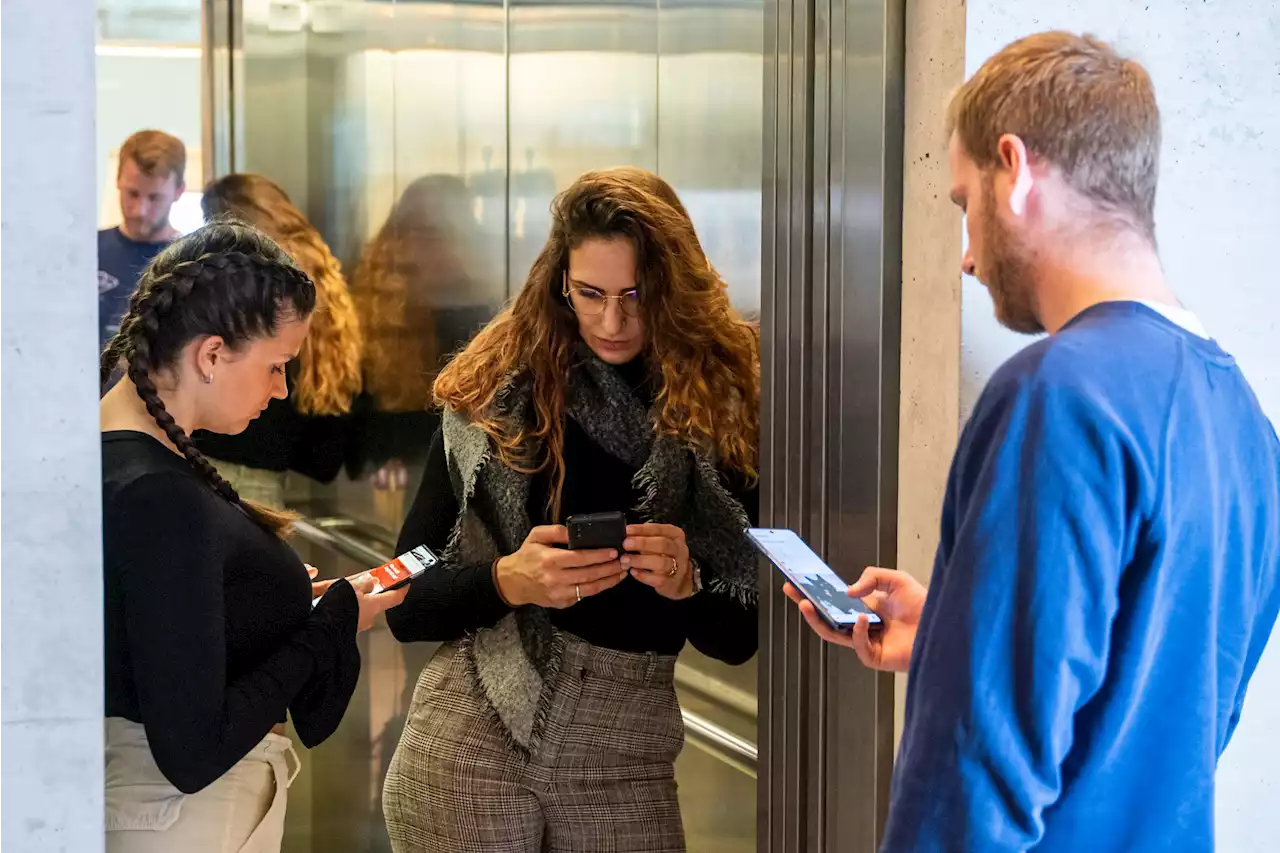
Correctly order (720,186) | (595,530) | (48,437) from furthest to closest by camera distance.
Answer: (720,186) < (595,530) < (48,437)

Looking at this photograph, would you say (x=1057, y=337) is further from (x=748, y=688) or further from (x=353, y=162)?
(x=353, y=162)

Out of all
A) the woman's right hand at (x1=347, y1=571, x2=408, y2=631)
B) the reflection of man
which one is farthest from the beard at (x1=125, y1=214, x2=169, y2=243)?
the woman's right hand at (x1=347, y1=571, x2=408, y2=631)

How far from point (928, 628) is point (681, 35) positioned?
167cm

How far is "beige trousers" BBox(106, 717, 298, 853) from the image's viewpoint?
181 cm

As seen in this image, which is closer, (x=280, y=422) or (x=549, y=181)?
(x=280, y=422)

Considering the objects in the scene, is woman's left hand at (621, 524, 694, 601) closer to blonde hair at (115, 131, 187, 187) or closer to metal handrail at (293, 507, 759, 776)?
metal handrail at (293, 507, 759, 776)

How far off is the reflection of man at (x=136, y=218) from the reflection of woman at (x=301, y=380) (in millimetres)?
104

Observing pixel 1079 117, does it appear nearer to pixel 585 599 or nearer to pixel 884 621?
pixel 884 621

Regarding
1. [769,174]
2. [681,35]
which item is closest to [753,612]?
[769,174]

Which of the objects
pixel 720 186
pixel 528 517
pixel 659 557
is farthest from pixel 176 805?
pixel 720 186

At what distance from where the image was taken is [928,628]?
1.28 m

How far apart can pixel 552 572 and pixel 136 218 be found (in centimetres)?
86

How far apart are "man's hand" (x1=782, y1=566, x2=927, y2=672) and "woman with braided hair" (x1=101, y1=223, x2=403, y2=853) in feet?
2.39

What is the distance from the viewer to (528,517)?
239cm
